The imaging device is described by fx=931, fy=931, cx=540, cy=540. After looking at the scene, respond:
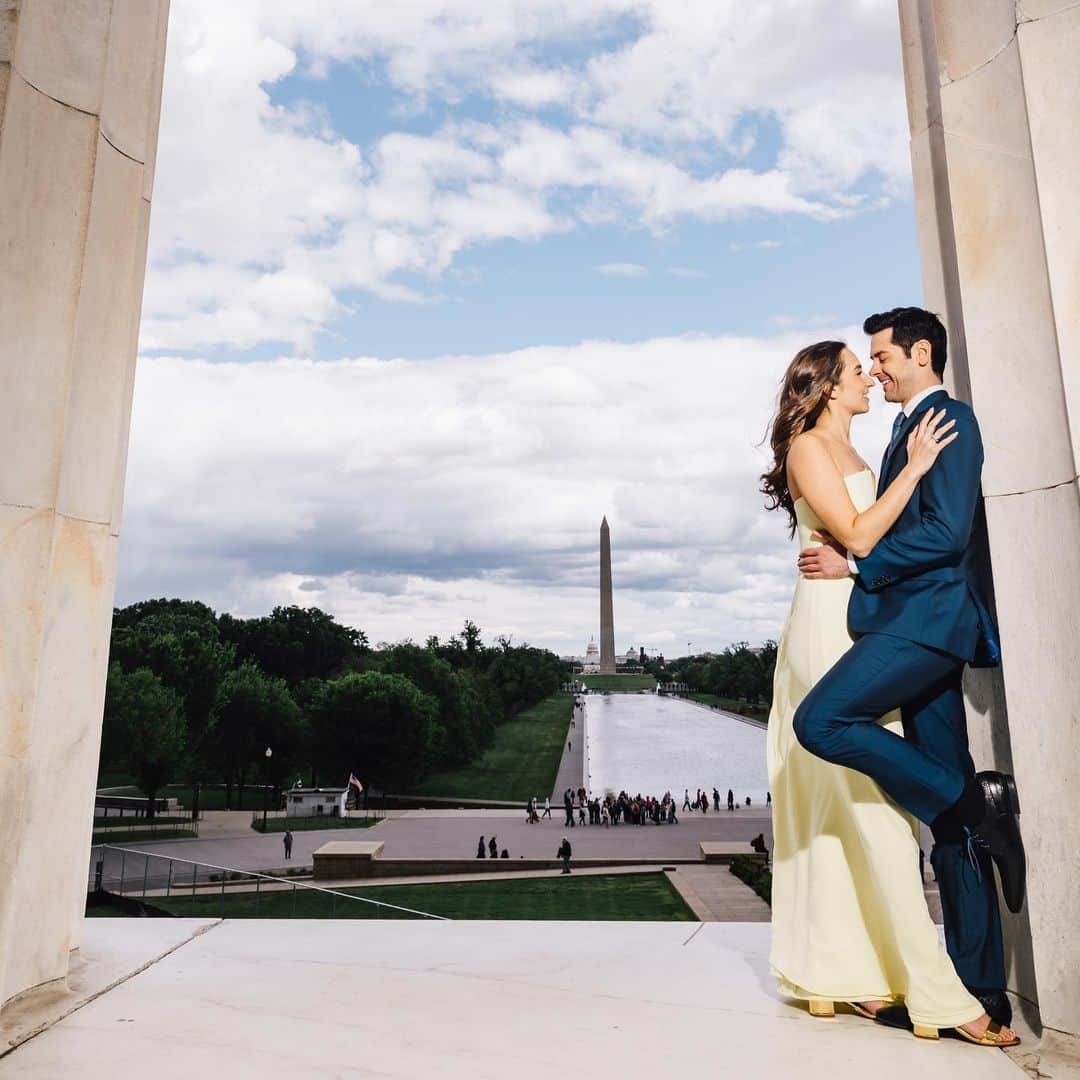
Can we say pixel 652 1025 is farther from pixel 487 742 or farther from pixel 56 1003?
pixel 487 742

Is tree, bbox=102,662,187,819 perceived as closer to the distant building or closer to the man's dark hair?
the distant building

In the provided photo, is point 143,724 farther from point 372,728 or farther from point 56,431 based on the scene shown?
point 56,431

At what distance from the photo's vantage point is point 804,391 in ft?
12.4

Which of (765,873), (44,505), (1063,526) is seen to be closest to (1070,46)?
(1063,526)

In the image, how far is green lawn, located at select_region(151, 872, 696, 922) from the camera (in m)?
18.1

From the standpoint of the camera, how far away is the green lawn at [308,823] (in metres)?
40.7

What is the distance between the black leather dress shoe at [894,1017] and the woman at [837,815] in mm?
29

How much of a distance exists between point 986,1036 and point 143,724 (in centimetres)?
3978

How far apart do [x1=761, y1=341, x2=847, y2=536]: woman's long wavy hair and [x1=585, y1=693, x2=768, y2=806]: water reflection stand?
47290 millimetres

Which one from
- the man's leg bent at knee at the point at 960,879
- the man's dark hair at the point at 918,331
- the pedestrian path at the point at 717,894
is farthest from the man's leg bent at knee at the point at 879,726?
the pedestrian path at the point at 717,894

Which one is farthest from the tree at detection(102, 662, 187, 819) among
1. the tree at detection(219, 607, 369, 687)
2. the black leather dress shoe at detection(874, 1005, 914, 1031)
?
the black leather dress shoe at detection(874, 1005, 914, 1031)

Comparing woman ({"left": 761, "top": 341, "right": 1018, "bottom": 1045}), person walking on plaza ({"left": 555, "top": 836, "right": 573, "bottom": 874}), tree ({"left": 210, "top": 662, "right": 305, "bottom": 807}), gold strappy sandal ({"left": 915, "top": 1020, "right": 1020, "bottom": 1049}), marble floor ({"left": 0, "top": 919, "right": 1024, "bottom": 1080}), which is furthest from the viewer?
tree ({"left": 210, "top": 662, "right": 305, "bottom": 807})

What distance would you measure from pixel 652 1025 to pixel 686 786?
5094 cm

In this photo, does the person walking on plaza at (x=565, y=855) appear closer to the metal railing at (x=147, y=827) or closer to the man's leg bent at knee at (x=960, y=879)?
the metal railing at (x=147, y=827)
